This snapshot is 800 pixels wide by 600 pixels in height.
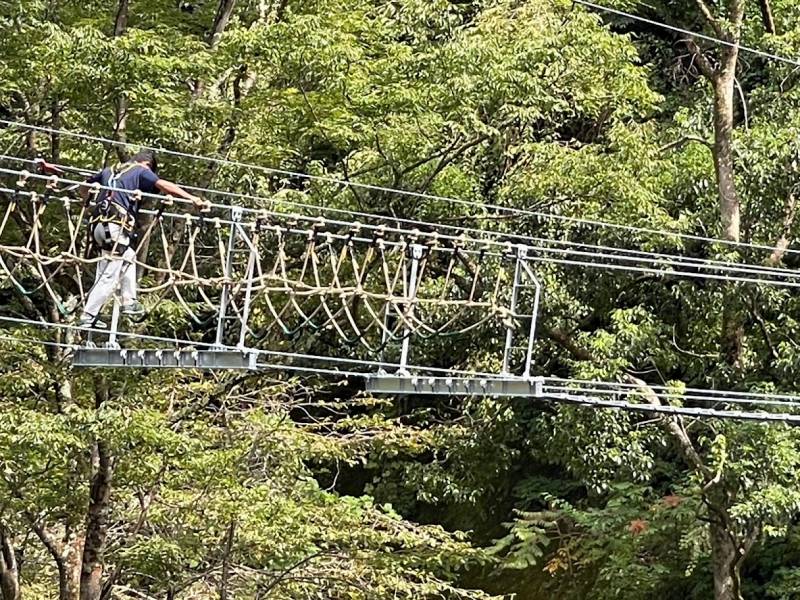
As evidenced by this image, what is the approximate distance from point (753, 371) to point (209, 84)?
429 centimetres

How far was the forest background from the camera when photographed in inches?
275

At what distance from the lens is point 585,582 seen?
10477 millimetres

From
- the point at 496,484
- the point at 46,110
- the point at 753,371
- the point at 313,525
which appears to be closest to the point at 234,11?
the point at 46,110

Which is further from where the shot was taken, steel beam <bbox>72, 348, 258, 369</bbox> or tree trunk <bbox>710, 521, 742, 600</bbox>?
tree trunk <bbox>710, 521, 742, 600</bbox>

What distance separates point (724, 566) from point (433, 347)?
2721 mm

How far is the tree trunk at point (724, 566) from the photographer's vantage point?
817 centimetres

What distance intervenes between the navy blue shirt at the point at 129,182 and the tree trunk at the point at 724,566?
5115 mm

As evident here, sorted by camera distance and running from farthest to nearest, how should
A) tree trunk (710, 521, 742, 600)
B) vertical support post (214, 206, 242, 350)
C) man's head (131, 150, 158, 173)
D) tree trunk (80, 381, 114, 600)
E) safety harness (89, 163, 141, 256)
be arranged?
tree trunk (710, 521, 742, 600), tree trunk (80, 381, 114, 600), man's head (131, 150, 158, 173), safety harness (89, 163, 141, 256), vertical support post (214, 206, 242, 350)

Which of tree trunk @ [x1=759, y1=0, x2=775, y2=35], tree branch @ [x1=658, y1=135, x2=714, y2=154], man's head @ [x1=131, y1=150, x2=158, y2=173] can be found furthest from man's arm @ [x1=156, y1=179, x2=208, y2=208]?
tree trunk @ [x1=759, y1=0, x2=775, y2=35]

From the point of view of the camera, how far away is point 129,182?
4.94 meters

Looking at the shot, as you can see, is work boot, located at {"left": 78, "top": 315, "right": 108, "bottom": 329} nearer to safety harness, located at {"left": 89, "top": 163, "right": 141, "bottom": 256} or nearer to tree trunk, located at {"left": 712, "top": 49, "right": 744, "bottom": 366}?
safety harness, located at {"left": 89, "top": 163, "right": 141, "bottom": 256}

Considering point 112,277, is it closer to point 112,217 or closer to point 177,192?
point 112,217

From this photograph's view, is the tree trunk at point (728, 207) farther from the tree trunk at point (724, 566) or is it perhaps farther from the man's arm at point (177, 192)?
the man's arm at point (177, 192)

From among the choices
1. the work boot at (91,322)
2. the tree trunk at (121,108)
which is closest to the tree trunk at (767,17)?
the tree trunk at (121,108)
